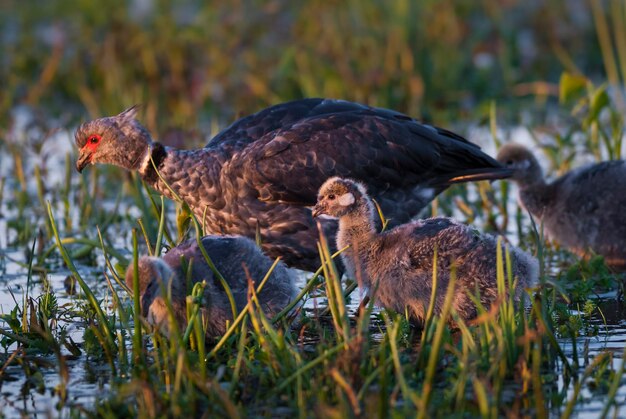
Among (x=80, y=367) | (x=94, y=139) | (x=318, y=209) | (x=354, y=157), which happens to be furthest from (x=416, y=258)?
(x=94, y=139)

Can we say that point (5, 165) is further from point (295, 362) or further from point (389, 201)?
point (295, 362)

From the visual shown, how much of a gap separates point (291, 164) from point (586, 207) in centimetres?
182

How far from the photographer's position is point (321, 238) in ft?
14.1

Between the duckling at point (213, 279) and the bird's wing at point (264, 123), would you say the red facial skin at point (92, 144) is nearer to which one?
the bird's wing at point (264, 123)

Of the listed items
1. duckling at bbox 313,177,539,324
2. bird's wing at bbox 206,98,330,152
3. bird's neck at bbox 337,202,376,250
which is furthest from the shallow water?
bird's wing at bbox 206,98,330,152

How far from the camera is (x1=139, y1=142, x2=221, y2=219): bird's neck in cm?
593

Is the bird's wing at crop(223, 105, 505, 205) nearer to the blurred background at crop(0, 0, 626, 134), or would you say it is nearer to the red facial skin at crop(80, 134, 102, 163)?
the red facial skin at crop(80, 134, 102, 163)

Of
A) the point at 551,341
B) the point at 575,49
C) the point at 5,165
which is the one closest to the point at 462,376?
the point at 551,341

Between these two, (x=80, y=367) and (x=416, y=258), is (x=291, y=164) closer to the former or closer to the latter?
(x=416, y=258)

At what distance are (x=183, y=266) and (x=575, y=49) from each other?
8.03m

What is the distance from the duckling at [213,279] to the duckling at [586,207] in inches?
71.4

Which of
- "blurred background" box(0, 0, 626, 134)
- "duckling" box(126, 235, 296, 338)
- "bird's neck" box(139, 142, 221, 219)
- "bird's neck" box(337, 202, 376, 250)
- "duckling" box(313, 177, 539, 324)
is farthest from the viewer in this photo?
"blurred background" box(0, 0, 626, 134)

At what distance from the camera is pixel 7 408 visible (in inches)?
161

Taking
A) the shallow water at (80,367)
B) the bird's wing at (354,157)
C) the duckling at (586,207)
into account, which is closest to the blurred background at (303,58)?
the duckling at (586,207)
